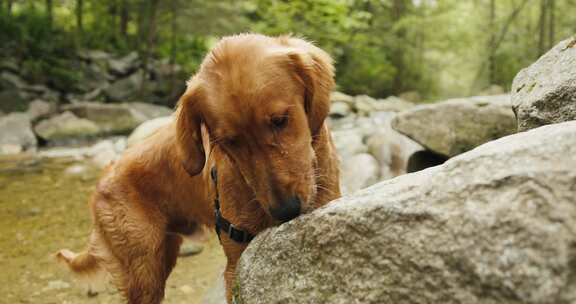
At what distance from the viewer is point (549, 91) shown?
251 cm

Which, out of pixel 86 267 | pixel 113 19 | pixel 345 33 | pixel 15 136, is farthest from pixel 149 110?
pixel 86 267

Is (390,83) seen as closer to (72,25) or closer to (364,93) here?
(364,93)

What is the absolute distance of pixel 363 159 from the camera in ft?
26.2

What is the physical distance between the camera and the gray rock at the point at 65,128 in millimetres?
14422

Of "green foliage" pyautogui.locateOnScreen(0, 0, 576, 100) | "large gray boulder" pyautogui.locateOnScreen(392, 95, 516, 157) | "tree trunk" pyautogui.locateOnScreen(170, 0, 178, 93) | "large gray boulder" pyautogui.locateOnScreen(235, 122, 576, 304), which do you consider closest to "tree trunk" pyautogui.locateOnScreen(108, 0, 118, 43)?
"green foliage" pyautogui.locateOnScreen(0, 0, 576, 100)

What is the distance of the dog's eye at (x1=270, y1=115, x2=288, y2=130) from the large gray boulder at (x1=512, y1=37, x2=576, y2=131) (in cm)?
141

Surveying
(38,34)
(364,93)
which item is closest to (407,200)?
(38,34)

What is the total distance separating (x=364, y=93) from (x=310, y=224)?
82.8 feet

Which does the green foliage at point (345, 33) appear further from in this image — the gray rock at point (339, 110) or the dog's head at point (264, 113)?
the dog's head at point (264, 113)

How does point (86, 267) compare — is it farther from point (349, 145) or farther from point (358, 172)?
point (349, 145)

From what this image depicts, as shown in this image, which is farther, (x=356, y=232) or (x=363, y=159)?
(x=363, y=159)

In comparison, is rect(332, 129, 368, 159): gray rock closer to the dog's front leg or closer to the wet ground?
the wet ground

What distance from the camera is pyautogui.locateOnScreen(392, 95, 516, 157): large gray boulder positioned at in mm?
6820

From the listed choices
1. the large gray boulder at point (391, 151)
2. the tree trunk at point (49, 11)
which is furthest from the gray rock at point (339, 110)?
the tree trunk at point (49, 11)
